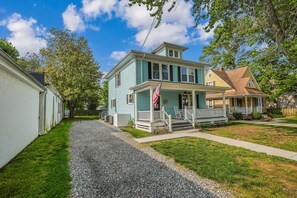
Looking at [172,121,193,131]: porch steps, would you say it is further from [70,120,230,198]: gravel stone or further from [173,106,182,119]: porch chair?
[70,120,230,198]: gravel stone

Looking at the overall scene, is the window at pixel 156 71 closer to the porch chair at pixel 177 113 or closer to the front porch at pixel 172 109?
the front porch at pixel 172 109

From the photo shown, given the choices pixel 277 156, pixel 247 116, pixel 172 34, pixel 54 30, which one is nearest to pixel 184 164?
pixel 277 156

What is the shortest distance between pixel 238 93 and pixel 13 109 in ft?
73.5

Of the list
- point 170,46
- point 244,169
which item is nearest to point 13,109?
point 244,169

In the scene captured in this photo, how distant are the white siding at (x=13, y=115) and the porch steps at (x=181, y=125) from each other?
27.7 feet

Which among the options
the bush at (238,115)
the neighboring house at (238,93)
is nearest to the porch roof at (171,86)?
the bush at (238,115)

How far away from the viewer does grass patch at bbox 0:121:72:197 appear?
3.05 metres

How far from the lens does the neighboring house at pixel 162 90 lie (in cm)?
1152

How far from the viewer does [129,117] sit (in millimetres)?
13516

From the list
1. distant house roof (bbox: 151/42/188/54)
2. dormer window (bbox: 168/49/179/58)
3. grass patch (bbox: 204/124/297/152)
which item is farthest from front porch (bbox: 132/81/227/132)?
distant house roof (bbox: 151/42/188/54)

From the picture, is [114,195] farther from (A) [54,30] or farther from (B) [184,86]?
(A) [54,30]

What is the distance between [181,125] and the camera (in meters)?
11.5

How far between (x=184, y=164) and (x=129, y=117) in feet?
30.8

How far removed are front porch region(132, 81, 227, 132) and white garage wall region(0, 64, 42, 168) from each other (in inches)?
263
